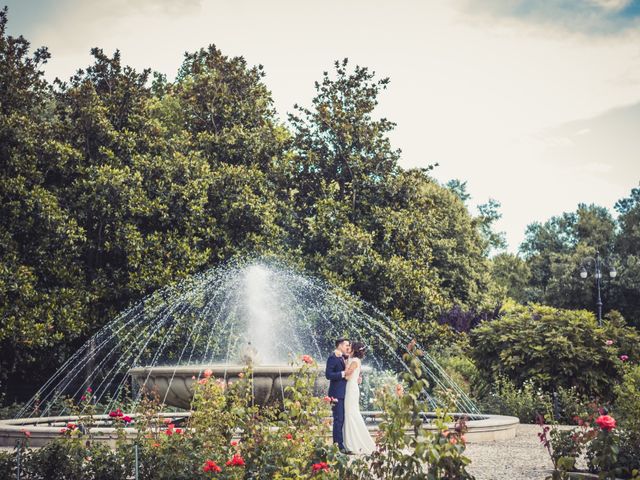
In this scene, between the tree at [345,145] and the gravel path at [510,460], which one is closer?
the gravel path at [510,460]

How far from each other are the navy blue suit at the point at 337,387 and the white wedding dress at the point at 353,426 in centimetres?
6

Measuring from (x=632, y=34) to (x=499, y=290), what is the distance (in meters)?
30.3

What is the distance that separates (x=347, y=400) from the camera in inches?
410

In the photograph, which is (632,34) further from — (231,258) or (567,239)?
(567,239)

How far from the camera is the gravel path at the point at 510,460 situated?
366 inches

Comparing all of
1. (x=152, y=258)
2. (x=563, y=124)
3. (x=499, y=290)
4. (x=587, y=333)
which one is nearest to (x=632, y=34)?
(x=587, y=333)

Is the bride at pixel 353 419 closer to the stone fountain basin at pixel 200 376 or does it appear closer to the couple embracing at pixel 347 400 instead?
the couple embracing at pixel 347 400

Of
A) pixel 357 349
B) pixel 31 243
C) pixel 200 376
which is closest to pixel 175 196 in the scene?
pixel 31 243

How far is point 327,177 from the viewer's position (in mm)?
24453

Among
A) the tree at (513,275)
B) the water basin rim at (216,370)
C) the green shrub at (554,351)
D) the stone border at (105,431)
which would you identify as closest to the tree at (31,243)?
the stone border at (105,431)

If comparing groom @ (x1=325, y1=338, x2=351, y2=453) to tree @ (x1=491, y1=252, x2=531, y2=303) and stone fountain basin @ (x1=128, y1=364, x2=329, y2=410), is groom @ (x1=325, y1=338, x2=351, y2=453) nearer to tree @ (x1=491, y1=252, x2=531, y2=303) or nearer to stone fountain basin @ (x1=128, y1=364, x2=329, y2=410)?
stone fountain basin @ (x1=128, y1=364, x2=329, y2=410)

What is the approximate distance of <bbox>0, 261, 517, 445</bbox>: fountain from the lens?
2073 centimetres

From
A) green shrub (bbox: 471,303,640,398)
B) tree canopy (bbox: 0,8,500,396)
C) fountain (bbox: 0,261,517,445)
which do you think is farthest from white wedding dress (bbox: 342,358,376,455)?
tree canopy (bbox: 0,8,500,396)

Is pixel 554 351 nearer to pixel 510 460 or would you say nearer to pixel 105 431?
pixel 510 460
